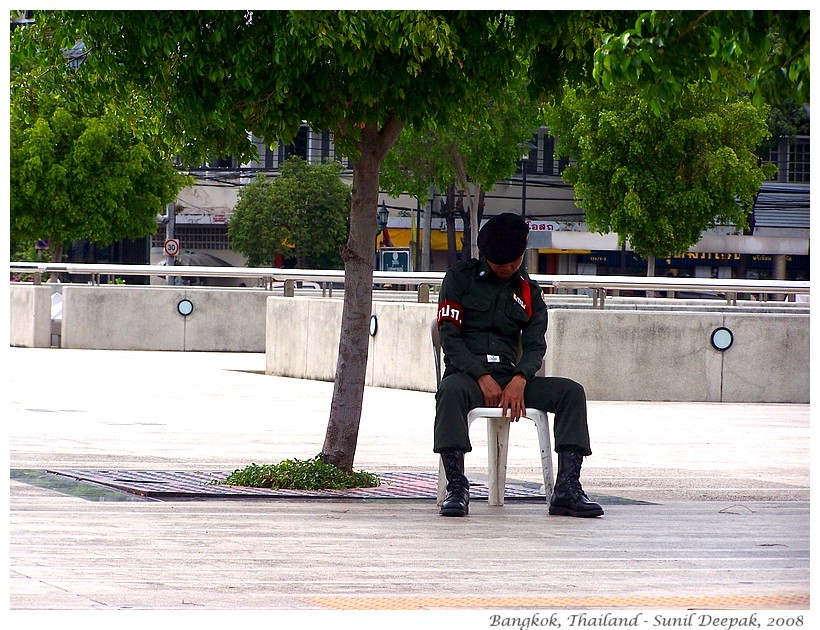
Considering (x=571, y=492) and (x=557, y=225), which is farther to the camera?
(x=557, y=225)

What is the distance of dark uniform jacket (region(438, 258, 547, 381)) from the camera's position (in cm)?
727

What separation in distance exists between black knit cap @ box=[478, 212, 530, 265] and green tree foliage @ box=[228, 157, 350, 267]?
45055 mm

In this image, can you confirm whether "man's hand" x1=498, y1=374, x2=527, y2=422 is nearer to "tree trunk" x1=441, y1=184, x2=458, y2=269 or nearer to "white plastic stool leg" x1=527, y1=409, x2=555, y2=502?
"white plastic stool leg" x1=527, y1=409, x2=555, y2=502

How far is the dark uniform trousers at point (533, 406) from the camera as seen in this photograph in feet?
22.9

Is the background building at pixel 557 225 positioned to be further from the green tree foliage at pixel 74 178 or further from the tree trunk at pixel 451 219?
the green tree foliage at pixel 74 178

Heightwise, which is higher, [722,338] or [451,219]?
[451,219]

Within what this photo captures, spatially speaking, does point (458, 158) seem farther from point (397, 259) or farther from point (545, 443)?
point (545, 443)

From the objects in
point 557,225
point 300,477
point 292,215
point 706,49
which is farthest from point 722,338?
point 557,225

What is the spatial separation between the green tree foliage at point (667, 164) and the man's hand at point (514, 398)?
30961 millimetres

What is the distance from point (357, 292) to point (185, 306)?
53.1 ft

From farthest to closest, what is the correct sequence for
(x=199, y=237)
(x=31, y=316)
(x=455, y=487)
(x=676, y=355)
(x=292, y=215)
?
(x=199, y=237) → (x=292, y=215) → (x=31, y=316) → (x=676, y=355) → (x=455, y=487)

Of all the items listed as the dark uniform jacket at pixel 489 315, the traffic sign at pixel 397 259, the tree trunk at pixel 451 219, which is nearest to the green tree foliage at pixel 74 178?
the traffic sign at pixel 397 259

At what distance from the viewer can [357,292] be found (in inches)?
315

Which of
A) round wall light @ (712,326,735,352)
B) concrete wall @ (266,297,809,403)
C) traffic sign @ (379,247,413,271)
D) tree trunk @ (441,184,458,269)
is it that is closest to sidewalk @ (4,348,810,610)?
concrete wall @ (266,297,809,403)
